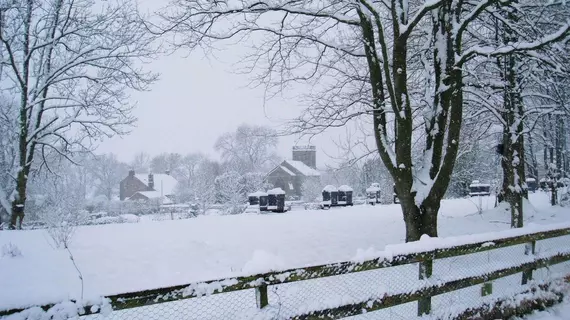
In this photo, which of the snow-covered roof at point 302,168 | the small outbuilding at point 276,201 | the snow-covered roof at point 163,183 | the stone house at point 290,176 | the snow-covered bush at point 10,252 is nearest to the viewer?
the snow-covered bush at point 10,252

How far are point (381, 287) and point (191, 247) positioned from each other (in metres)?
5.98

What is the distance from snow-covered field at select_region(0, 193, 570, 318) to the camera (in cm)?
661

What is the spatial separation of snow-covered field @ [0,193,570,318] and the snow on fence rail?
0.46 ft

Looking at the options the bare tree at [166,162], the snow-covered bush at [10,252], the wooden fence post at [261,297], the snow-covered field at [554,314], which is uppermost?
the bare tree at [166,162]

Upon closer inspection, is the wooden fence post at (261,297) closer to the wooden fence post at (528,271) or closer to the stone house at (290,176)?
the wooden fence post at (528,271)

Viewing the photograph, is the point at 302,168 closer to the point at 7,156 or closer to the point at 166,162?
the point at 7,156

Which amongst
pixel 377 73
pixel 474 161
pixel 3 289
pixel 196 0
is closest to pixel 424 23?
pixel 377 73

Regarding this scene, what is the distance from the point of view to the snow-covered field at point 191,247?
21.7 ft

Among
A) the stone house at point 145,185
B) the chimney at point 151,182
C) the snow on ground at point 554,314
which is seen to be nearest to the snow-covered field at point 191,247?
the snow on ground at point 554,314

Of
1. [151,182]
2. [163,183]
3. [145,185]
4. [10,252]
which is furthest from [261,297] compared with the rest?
[163,183]

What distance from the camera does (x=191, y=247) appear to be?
9.07 metres

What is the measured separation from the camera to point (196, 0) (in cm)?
768

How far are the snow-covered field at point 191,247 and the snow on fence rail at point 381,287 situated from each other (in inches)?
5.6

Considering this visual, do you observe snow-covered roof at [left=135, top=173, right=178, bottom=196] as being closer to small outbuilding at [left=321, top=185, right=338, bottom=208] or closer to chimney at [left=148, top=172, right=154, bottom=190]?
chimney at [left=148, top=172, right=154, bottom=190]
